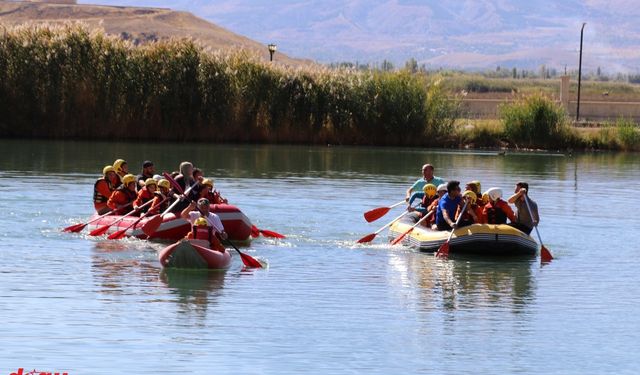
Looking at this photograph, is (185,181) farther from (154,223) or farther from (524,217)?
(524,217)

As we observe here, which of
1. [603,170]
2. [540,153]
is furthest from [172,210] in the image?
[540,153]

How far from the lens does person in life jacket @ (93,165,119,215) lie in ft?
87.3

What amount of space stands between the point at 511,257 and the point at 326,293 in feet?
17.3

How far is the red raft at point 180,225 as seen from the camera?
24250 millimetres

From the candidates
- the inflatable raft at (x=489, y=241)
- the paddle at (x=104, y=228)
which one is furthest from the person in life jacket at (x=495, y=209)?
the paddle at (x=104, y=228)

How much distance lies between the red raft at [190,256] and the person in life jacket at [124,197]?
4.50 meters

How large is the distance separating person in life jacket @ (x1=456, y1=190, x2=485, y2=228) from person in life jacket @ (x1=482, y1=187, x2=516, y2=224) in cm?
12

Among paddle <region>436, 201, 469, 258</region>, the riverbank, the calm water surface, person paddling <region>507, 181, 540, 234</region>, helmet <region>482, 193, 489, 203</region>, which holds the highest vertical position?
the riverbank

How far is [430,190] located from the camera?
26.1m

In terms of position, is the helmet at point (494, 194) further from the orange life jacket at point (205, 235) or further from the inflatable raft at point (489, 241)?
the orange life jacket at point (205, 235)

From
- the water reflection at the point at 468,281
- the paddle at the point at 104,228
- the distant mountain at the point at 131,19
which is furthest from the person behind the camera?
the distant mountain at the point at 131,19

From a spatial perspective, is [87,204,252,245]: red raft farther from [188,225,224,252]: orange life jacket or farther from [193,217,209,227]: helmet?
[193,217,209,227]: helmet

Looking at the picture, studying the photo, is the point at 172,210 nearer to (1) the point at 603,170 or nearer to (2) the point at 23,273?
(2) the point at 23,273

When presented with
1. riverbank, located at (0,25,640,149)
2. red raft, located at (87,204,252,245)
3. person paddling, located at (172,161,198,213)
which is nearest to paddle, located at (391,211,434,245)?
red raft, located at (87,204,252,245)
